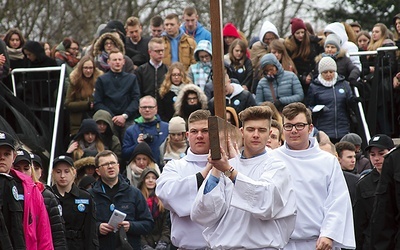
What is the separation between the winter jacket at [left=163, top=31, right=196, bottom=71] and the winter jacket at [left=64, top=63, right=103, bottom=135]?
1623 millimetres

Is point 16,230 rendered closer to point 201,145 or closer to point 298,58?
point 201,145

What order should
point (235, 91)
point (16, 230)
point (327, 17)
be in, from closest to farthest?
point (16, 230)
point (235, 91)
point (327, 17)

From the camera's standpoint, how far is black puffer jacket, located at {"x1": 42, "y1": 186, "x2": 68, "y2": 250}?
1362cm

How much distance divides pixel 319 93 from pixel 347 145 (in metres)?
3.21

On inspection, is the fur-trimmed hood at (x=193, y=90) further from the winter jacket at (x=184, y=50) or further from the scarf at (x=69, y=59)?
the scarf at (x=69, y=59)

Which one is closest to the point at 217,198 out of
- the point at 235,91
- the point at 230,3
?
the point at 235,91

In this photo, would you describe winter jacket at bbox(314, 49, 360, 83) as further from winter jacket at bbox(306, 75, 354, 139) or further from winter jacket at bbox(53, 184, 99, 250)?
winter jacket at bbox(53, 184, 99, 250)

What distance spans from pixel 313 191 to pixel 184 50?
9466mm

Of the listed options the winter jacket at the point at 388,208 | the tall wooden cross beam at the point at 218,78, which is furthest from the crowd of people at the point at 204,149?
the tall wooden cross beam at the point at 218,78

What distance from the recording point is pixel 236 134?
1184 centimetres

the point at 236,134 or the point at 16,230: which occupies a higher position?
the point at 236,134

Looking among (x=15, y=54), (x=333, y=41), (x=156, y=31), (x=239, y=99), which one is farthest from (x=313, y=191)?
(x=156, y=31)

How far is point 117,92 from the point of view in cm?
1966

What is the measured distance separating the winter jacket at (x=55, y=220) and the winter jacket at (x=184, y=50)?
7714mm
